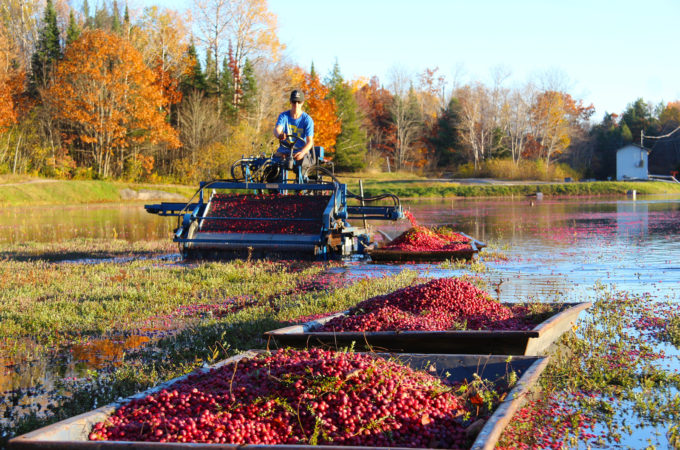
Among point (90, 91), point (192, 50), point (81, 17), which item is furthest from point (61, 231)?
point (81, 17)

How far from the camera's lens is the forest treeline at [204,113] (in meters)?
43.3

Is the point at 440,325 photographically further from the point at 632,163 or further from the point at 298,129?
the point at 632,163

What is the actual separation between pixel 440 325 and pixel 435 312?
345mm

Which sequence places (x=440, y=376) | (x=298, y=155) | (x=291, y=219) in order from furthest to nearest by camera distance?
(x=298, y=155)
(x=291, y=219)
(x=440, y=376)

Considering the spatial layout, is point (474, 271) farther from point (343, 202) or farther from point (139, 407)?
point (139, 407)

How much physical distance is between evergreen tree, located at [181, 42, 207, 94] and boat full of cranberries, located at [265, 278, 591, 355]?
48.2 metres

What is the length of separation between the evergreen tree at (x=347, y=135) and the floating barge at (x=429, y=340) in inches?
2433

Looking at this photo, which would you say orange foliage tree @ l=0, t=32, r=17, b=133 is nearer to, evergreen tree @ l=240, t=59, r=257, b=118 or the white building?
evergreen tree @ l=240, t=59, r=257, b=118

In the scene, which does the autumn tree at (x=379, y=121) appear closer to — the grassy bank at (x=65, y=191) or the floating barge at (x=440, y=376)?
the grassy bank at (x=65, y=191)

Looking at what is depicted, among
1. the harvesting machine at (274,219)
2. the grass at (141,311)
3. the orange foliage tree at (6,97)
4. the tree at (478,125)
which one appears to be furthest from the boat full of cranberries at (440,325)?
the tree at (478,125)

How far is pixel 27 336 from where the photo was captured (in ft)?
23.9

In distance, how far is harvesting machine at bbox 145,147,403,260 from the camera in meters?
13.4

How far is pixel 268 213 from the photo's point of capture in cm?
1436

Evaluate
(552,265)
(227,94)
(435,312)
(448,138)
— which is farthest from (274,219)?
(448,138)
